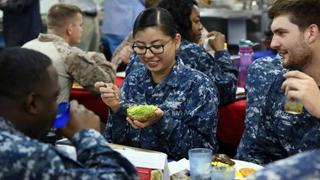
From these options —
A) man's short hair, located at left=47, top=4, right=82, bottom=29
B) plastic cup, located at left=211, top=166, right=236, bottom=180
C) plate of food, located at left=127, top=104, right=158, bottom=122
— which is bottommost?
plastic cup, located at left=211, top=166, right=236, bottom=180

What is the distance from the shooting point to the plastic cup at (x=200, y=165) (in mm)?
2328

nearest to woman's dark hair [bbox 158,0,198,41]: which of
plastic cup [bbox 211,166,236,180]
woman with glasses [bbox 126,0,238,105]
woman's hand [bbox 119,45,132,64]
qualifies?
woman with glasses [bbox 126,0,238,105]

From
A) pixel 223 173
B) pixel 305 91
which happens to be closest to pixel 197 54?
pixel 305 91

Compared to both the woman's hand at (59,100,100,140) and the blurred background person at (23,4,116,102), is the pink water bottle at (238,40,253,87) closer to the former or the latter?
the blurred background person at (23,4,116,102)

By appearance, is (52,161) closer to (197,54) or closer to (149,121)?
(149,121)

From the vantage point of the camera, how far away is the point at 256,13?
8.09 metres

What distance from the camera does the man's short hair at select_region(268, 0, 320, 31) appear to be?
2592 millimetres

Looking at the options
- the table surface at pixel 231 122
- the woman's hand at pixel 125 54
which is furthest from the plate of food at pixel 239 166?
the woman's hand at pixel 125 54

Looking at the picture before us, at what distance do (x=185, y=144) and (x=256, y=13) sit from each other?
5477 millimetres

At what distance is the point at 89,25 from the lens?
22.7ft

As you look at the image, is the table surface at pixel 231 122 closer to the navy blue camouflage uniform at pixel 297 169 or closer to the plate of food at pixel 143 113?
the plate of food at pixel 143 113

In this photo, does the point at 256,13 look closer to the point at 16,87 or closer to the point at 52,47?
the point at 52,47

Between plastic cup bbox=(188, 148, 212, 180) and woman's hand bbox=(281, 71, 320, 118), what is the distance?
445 mm

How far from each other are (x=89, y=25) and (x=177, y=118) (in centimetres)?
419
